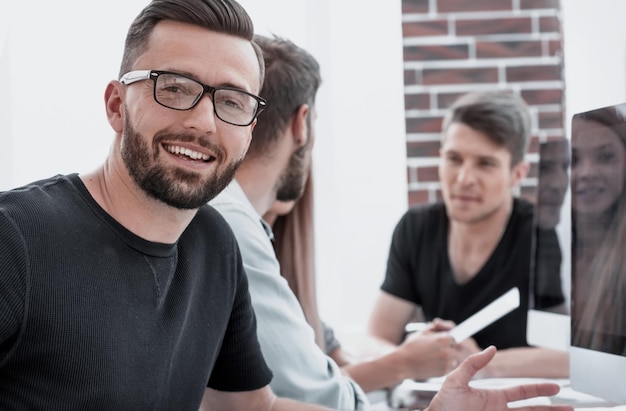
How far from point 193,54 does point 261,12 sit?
1370mm

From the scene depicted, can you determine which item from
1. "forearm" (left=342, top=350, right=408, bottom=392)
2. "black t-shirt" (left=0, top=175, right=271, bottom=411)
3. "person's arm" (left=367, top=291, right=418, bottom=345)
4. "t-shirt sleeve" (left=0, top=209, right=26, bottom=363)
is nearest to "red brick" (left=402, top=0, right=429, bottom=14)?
"person's arm" (left=367, top=291, right=418, bottom=345)

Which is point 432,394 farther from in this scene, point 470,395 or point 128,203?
point 128,203

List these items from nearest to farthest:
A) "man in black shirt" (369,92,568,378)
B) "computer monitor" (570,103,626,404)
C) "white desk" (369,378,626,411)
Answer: "computer monitor" (570,103,626,404) → "white desk" (369,378,626,411) → "man in black shirt" (369,92,568,378)

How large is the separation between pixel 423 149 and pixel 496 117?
16.5 inches

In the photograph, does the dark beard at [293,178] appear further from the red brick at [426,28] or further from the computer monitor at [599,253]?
the red brick at [426,28]

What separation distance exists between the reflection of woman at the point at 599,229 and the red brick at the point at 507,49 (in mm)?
1540

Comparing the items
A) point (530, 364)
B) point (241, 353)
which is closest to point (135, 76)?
point (241, 353)

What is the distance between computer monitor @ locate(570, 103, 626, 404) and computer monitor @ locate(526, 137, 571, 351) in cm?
49

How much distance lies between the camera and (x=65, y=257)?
3.33 ft

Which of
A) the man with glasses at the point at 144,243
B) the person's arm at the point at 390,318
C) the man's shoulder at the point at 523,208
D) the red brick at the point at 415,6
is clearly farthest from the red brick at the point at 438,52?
the man with glasses at the point at 144,243

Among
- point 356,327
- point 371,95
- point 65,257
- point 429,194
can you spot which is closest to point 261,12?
point 371,95

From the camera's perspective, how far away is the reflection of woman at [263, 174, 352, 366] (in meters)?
1.89

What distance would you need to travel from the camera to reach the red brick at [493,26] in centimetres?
285

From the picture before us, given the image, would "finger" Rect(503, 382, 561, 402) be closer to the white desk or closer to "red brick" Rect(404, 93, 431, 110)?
the white desk
